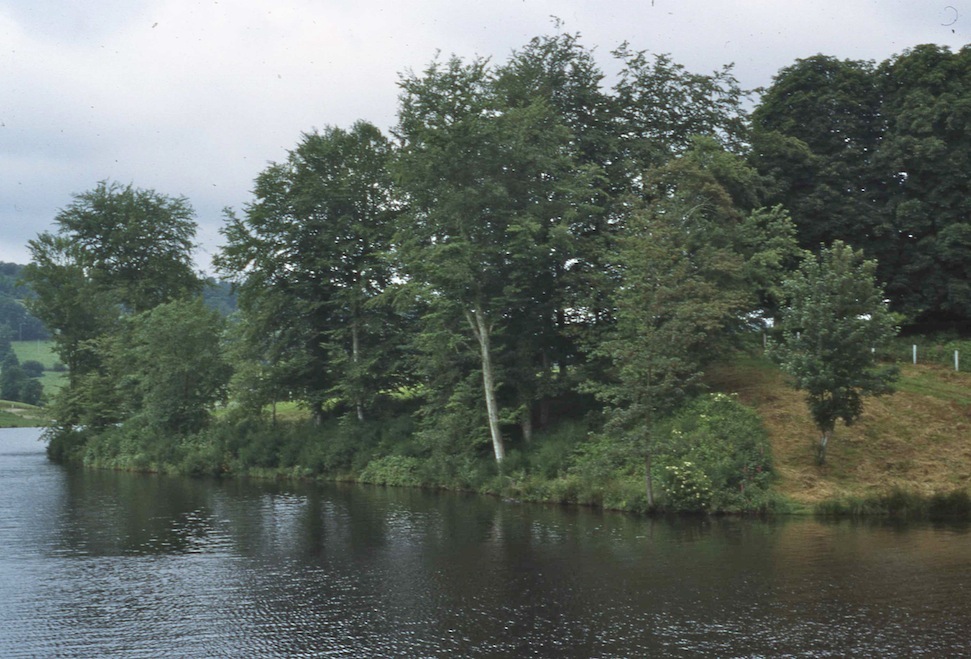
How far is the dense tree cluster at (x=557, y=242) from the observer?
38.6 metres

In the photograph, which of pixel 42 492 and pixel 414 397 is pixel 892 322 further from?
pixel 42 492

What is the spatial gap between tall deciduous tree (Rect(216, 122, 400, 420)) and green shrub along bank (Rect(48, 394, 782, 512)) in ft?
10.4

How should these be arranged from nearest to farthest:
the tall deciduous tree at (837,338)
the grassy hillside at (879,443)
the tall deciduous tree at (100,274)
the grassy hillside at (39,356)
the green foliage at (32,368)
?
the tall deciduous tree at (837,338) < the grassy hillside at (879,443) < the tall deciduous tree at (100,274) < the green foliage at (32,368) < the grassy hillside at (39,356)

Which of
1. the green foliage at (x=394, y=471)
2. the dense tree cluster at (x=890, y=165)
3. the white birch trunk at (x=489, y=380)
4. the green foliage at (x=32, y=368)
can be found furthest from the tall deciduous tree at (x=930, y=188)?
the green foliage at (x=32, y=368)

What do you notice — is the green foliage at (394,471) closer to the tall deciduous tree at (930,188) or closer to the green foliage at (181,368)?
the green foliage at (181,368)

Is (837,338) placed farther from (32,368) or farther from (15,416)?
(32,368)

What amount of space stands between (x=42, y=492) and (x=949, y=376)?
44.1 metres

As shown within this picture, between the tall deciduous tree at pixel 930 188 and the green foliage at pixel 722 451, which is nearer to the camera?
the green foliage at pixel 722 451

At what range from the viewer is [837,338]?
32.6 metres

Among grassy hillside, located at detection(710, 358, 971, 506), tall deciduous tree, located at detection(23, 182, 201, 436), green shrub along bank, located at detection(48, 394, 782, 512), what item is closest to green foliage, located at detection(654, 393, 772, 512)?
green shrub along bank, located at detection(48, 394, 782, 512)

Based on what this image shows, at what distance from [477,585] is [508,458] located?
60.9ft

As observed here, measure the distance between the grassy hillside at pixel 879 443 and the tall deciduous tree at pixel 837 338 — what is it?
139 centimetres

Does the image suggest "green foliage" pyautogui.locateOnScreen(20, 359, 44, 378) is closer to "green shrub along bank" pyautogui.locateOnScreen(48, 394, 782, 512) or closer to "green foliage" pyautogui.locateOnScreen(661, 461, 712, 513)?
"green shrub along bank" pyautogui.locateOnScreen(48, 394, 782, 512)

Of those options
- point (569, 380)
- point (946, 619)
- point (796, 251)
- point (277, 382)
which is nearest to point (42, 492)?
point (277, 382)
